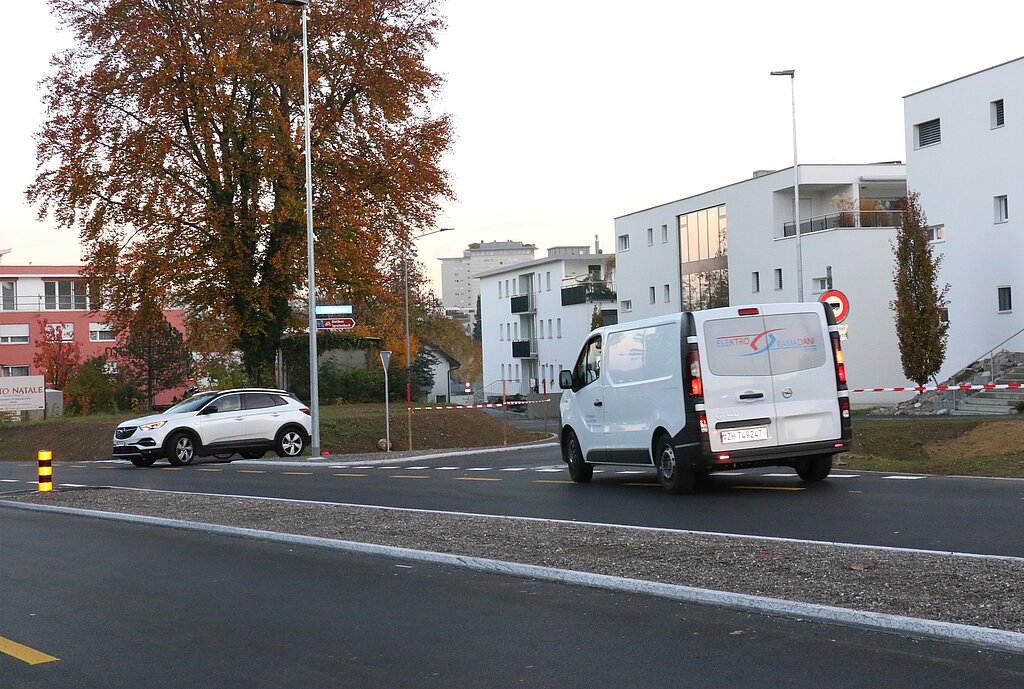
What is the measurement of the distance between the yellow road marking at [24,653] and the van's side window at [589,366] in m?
10.4

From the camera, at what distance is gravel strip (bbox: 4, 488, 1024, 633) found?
7.37m

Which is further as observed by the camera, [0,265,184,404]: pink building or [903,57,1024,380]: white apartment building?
[0,265,184,404]: pink building

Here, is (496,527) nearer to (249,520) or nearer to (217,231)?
(249,520)

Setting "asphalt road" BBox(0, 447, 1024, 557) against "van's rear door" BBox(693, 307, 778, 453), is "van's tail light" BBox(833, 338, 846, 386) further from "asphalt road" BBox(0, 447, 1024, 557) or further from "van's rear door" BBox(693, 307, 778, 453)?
"asphalt road" BBox(0, 447, 1024, 557)

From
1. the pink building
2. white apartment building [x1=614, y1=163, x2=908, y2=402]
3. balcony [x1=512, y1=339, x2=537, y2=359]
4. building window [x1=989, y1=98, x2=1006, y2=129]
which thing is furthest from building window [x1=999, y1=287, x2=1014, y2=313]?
the pink building

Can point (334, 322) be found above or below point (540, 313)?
below

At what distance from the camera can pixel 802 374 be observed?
14.7m

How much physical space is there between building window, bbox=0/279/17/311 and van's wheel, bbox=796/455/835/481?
8885cm

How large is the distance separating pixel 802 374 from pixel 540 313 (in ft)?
259

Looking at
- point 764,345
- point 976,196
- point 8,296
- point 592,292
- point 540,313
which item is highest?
point 8,296

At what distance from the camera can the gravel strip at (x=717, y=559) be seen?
7367 millimetres

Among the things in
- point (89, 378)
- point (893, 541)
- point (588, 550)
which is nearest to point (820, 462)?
point (893, 541)

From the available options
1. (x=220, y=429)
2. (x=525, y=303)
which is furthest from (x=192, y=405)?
(x=525, y=303)

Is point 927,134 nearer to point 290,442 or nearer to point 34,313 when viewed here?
point 290,442
